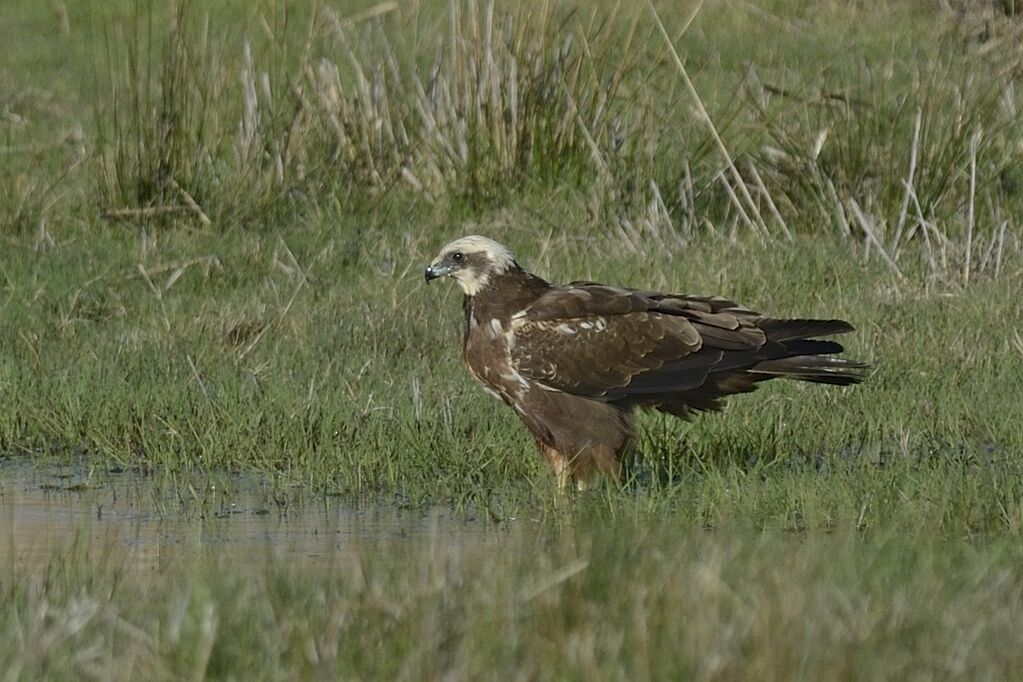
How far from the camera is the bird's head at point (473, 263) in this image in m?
6.96

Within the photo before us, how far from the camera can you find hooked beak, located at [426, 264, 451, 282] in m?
7.06

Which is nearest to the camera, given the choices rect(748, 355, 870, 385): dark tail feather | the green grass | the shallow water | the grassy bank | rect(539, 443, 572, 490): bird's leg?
the grassy bank

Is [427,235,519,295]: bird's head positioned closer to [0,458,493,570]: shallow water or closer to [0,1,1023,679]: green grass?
[0,1,1023,679]: green grass

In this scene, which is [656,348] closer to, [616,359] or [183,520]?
[616,359]

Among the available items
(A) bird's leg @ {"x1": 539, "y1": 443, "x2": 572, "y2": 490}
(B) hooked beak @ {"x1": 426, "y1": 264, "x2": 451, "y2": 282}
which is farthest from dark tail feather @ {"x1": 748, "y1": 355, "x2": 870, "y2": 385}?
(B) hooked beak @ {"x1": 426, "y1": 264, "x2": 451, "y2": 282}

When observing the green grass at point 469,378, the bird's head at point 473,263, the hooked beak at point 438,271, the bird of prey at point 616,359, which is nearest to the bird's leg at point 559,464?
the bird of prey at point 616,359

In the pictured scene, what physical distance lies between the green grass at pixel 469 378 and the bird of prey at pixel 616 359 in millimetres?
209

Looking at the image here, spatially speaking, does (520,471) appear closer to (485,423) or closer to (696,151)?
(485,423)

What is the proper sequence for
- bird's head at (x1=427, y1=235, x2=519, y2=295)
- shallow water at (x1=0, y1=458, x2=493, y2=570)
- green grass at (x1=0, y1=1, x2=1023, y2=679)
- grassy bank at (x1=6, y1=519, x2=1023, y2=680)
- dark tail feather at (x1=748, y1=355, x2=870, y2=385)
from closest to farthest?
grassy bank at (x1=6, y1=519, x2=1023, y2=680)
green grass at (x1=0, y1=1, x2=1023, y2=679)
shallow water at (x1=0, y1=458, x2=493, y2=570)
dark tail feather at (x1=748, y1=355, x2=870, y2=385)
bird's head at (x1=427, y1=235, x2=519, y2=295)

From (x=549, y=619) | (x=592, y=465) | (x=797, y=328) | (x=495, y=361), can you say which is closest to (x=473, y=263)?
(x=495, y=361)

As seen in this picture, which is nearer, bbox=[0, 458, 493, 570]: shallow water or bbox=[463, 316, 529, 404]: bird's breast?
bbox=[0, 458, 493, 570]: shallow water

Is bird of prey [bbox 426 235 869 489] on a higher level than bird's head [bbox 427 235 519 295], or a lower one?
lower

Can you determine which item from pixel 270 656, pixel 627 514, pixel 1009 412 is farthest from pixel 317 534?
pixel 1009 412

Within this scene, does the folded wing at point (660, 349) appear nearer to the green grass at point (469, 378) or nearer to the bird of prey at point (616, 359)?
the bird of prey at point (616, 359)
